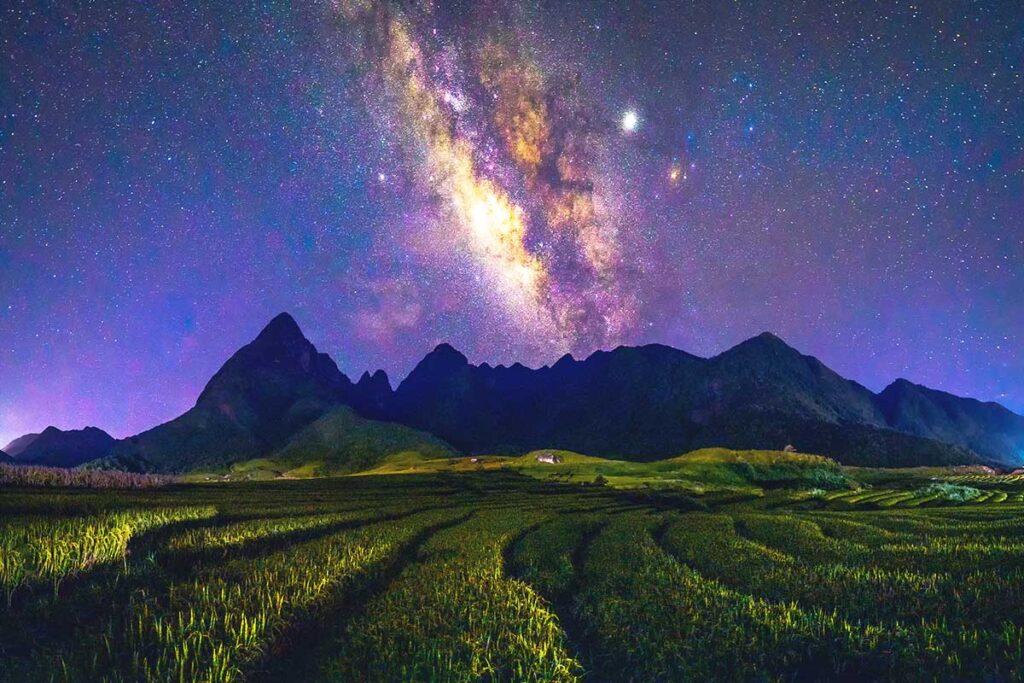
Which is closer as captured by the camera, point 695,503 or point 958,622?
point 958,622

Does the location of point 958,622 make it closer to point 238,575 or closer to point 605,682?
point 605,682

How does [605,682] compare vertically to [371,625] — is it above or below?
below

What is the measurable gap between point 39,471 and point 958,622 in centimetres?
9982

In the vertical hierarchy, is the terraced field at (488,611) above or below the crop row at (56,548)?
below

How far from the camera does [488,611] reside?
13055mm

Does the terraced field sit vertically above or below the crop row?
below

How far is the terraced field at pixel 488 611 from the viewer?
32.0 ft

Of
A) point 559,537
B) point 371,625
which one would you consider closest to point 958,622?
point 371,625

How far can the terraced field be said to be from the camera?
974cm

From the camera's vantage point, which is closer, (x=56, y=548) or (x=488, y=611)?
(x=488, y=611)

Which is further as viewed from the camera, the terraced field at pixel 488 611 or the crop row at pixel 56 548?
the crop row at pixel 56 548

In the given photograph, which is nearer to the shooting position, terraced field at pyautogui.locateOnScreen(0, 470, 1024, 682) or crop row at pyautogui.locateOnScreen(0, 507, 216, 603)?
terraced field at pyautogui.locateOnScreen(0, 470, 1024, 682)

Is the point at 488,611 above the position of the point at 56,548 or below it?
below

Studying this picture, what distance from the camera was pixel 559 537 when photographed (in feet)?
105
